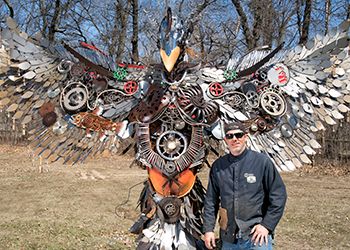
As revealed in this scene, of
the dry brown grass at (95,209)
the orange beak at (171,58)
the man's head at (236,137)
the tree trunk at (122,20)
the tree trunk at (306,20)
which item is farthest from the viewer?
the tree trunk at (122,20)

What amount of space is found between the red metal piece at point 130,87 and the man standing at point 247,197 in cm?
100

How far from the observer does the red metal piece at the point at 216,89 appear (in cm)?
302

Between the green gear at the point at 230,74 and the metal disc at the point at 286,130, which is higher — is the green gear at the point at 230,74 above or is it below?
above

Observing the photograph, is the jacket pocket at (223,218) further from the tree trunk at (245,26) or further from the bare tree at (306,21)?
the bare tree at (306,21)

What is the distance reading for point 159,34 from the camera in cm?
298

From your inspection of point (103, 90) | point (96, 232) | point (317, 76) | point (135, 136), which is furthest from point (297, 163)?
point (96, 232)

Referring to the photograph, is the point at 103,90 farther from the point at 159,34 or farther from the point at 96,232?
the point at 96,232

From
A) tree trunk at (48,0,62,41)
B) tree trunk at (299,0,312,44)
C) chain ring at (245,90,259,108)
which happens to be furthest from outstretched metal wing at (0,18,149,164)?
tree trunk at (48,0,62,41)

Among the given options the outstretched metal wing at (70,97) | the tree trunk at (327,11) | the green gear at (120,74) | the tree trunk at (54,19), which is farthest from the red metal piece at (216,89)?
the tree trunk at (54,19)

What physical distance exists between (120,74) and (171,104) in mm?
472

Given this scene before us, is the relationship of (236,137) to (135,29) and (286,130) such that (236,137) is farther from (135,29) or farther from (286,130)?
(135,29)

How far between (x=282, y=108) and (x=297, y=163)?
0.45 metres

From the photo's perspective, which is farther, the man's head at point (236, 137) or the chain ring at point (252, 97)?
the chain ring at point (252, 97)

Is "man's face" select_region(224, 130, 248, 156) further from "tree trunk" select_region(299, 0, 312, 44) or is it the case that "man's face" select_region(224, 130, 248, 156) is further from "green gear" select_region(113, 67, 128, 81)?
"tree trunk" select_region(299, 0, 312, 44)
